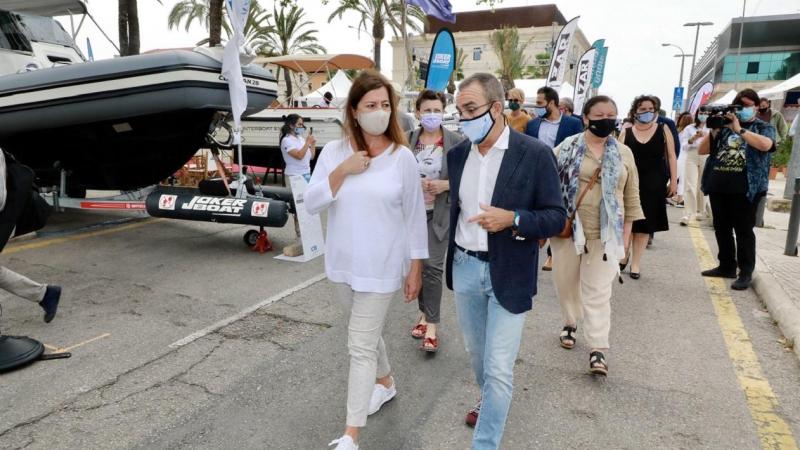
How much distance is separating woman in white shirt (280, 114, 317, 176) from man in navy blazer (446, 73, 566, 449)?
465 cm

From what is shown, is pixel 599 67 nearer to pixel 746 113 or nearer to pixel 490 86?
pixel 746 113

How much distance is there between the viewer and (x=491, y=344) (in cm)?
226

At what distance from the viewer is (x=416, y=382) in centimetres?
321

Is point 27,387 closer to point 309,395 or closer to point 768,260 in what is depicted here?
point 309,395

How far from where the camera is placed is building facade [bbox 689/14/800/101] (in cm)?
4531

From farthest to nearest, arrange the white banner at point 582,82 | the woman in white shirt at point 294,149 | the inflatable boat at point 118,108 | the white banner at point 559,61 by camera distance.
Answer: the white banner at point 559,61 → the white banner at point 582,82 → the woman in white shirt at point 294,149 → the inflatable boat at point 118,108

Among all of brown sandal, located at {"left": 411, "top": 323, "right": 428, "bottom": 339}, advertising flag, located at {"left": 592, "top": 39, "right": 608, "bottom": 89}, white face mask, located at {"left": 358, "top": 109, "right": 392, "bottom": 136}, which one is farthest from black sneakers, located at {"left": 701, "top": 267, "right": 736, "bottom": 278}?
advertising flag, located at {"left": 592, "top": 39, "right": 608, "bottom": 89}

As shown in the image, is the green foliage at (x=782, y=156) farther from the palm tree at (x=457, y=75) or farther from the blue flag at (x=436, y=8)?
the palm tree at (x=457, y=75)

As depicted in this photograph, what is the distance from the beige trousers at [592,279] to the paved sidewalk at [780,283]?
1.47m

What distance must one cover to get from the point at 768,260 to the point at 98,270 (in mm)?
7455

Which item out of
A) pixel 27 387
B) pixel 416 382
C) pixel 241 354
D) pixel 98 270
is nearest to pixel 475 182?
pixel 416 382

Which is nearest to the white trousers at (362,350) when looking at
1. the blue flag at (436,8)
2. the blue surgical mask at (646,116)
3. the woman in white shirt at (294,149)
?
the blue surgical mask at (646,116)

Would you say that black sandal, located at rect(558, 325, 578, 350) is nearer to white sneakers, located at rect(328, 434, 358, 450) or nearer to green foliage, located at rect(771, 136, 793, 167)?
white sneakers, located at rect(328, 434, 358, 450)

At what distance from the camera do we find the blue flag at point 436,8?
1246cm
